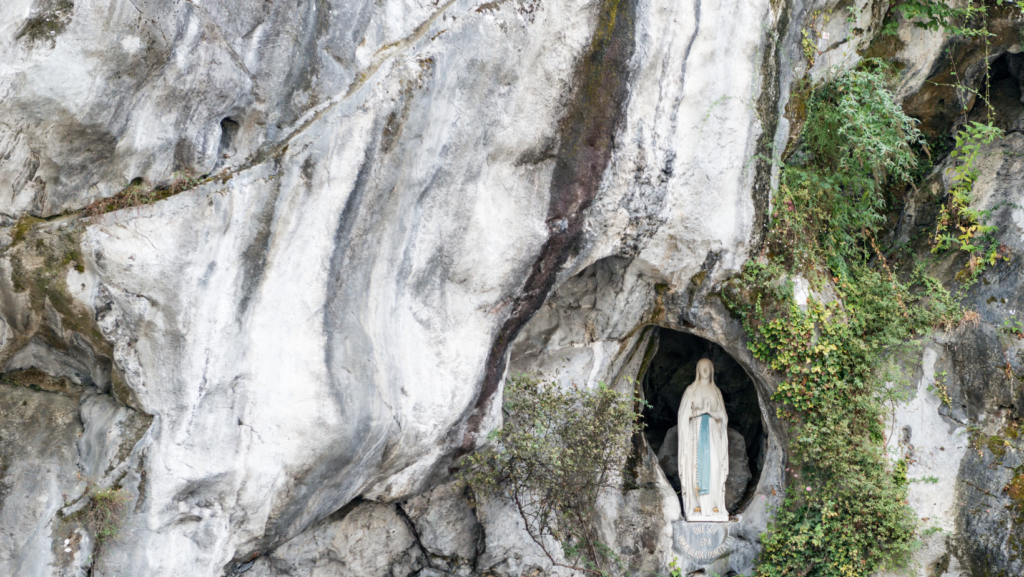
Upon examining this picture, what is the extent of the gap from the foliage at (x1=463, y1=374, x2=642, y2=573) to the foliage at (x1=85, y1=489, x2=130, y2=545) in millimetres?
2750

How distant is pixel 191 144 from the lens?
501cm

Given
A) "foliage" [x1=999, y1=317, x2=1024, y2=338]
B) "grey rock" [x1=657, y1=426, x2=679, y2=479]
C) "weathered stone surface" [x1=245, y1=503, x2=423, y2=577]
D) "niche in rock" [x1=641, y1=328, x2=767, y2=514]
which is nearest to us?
"weathered stone surface" [x1=245, y1=503, x2=423, y2=577]

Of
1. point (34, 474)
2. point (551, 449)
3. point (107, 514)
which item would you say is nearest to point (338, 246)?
point (107, 514)

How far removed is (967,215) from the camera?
7.55 m

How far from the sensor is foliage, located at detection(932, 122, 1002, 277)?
745 centimetres

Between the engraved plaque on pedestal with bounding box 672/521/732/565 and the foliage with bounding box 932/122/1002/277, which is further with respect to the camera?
the engraved plaque on pedestal with bounding box 672/521/732/565

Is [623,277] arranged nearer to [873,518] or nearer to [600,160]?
[600,160]

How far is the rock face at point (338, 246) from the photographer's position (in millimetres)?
4816

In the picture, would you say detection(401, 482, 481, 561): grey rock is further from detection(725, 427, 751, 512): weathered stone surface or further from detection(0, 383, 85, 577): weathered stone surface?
detection(725, 427, 751, 512): weathered stone surface

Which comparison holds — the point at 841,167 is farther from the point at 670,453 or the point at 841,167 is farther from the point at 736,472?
the point at 670,453

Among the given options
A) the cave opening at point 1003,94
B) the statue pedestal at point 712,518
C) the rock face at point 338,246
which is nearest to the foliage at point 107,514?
the rock face at point 338,246

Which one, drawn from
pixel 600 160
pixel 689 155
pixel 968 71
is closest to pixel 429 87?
pixel 600 160

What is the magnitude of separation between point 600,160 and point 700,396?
312 cm

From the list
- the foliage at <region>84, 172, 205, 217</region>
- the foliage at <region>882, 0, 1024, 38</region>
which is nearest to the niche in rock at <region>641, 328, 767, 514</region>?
the foliage at <region>882, 0, 1024, 38</region>
